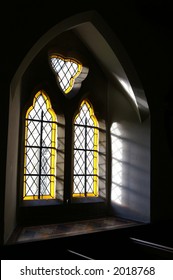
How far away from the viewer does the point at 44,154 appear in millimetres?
5461

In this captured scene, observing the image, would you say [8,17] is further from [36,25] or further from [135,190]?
[135,190]

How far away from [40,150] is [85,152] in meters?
1.00

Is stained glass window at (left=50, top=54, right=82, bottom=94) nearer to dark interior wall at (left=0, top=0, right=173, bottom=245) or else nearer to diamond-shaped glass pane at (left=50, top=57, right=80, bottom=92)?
diamond-shaped glass pane at (left=50, top=57, right=80, bottom=92)

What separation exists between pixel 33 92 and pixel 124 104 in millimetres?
1783

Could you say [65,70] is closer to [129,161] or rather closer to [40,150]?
[40,150]

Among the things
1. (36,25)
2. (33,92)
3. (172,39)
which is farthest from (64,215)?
(172,39)

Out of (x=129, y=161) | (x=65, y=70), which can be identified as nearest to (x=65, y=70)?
(x=65, y=70)

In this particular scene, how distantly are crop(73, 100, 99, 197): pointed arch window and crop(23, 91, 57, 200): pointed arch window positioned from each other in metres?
0.51

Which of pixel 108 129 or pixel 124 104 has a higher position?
pixel 124 104

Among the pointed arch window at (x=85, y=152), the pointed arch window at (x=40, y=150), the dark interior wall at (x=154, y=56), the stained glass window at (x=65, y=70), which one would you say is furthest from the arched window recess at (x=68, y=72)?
the dark interior wall at (x=154, y=56)

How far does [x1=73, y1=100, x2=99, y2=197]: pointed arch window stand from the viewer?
5.89 meters

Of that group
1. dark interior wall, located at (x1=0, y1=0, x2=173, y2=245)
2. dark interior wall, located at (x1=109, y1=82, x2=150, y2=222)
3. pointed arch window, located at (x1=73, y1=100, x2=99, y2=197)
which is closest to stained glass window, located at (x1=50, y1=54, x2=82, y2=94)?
pointed arch window, located at (x1=73, y1=100, x2=99, y2=197)

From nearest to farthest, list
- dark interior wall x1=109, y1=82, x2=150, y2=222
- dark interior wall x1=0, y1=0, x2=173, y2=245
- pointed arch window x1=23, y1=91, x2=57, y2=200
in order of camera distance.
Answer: dark interior wall x1=0, y1=0, x2=173, y2=245 < pointed arch window x1=23, y1=91, x2=57, y2=200 < dark interior wall x1=109, y1=82, x2=150, y2=222

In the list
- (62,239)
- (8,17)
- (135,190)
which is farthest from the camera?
(135,190)
